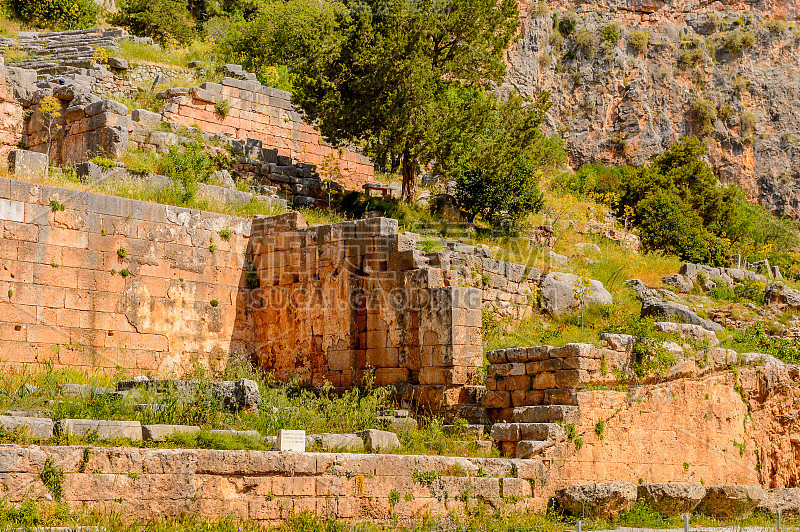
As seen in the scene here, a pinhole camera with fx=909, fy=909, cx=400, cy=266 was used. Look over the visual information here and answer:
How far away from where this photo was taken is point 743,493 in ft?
35.7

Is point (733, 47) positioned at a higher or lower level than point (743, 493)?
higher

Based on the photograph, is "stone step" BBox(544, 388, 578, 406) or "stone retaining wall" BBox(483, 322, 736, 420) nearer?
"stone step" BBox(544, 388, 578, 406)

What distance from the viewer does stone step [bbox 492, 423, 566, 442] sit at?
1107 cm

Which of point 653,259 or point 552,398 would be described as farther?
point 653,259

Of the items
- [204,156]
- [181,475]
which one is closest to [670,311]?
[204,156]

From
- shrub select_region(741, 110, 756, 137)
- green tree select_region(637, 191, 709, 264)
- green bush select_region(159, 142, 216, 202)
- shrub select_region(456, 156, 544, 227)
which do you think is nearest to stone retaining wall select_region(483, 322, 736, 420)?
green bush select_region(159, 142, 216, 202)

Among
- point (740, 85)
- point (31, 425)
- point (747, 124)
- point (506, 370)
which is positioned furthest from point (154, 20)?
point (740, 85)

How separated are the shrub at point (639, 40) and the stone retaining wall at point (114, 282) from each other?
1526 inches

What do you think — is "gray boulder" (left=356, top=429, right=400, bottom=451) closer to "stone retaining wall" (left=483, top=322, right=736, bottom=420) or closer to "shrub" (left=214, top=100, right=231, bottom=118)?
"stone retaining wall" (left=483, top=322, right=736, bottom=420)

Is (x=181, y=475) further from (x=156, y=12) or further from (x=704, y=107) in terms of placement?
(x=704, y=107)

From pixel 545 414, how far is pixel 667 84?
40.5 metres

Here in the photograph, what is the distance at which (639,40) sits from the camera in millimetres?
48594

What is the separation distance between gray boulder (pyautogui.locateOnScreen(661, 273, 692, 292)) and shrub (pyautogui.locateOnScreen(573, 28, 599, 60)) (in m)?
27.4

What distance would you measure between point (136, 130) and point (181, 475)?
10383 mm
